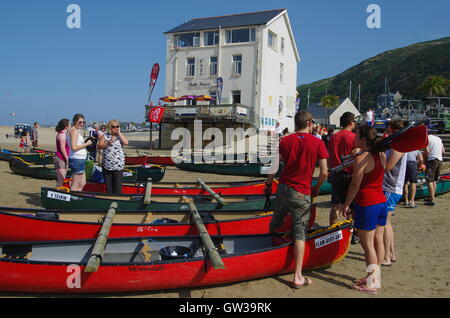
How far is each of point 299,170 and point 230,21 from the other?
100.0ft

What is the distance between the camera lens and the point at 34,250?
5.18 metres

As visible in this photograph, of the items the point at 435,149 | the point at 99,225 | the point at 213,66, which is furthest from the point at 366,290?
the point at 213,66

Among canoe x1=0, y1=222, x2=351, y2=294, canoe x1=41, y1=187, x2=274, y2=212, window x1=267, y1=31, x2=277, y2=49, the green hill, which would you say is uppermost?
the green hill

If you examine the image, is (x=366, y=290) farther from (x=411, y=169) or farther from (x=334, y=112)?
(x=334, y=112)

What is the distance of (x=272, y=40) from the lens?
32312mm

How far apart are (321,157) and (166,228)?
3.01m

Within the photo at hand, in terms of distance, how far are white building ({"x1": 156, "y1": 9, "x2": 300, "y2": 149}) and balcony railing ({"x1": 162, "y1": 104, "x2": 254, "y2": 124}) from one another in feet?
0.26

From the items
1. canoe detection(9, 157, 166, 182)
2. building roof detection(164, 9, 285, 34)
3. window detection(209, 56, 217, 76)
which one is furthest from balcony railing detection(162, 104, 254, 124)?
canoe detection(9, 157, 166, 182)

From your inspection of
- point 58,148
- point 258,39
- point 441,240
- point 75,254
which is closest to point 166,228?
point 75,254

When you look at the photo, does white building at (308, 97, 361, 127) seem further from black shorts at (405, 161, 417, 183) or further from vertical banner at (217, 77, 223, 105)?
black shorts at (405, 161, 417, 183)

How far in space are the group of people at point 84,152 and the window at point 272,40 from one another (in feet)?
84.9

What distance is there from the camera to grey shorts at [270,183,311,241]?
4.68m

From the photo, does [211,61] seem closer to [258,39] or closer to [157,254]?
[258,39]

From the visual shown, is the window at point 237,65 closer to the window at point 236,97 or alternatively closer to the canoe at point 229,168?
the window at point 236,97
